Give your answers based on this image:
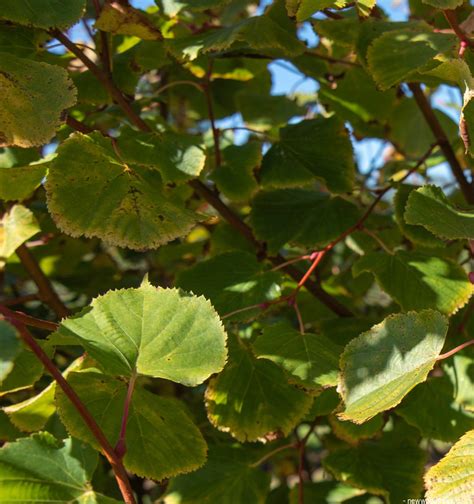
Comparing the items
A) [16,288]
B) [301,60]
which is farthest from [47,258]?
[301,60]

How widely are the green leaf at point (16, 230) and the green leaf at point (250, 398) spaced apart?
38 cm

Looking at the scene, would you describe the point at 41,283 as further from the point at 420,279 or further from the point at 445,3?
the point at 445,3

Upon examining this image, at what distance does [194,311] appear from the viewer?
87 centimetres

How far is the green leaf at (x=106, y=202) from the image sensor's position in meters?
0.99

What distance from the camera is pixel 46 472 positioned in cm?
78

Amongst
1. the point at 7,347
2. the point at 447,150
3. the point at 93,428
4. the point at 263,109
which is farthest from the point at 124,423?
the point at 263,109

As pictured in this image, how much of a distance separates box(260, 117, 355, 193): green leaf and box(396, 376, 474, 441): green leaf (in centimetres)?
38

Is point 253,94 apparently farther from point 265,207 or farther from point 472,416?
point 472,416

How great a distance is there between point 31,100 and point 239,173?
44 centimetres

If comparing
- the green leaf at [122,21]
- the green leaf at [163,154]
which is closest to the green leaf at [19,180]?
the green leaf at [163,154]

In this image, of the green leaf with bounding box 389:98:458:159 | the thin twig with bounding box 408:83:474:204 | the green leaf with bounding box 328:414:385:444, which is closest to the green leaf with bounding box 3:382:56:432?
the green leaf with bounding box 328:414:385:444

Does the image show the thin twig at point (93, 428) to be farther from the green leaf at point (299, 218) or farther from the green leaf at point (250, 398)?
the green leaf at point (299, 218)

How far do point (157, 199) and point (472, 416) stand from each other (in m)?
0.60

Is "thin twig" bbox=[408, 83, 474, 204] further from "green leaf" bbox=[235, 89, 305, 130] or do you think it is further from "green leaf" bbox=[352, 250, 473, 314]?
"green leaf" bbox=[235, 89, 305, 130]
